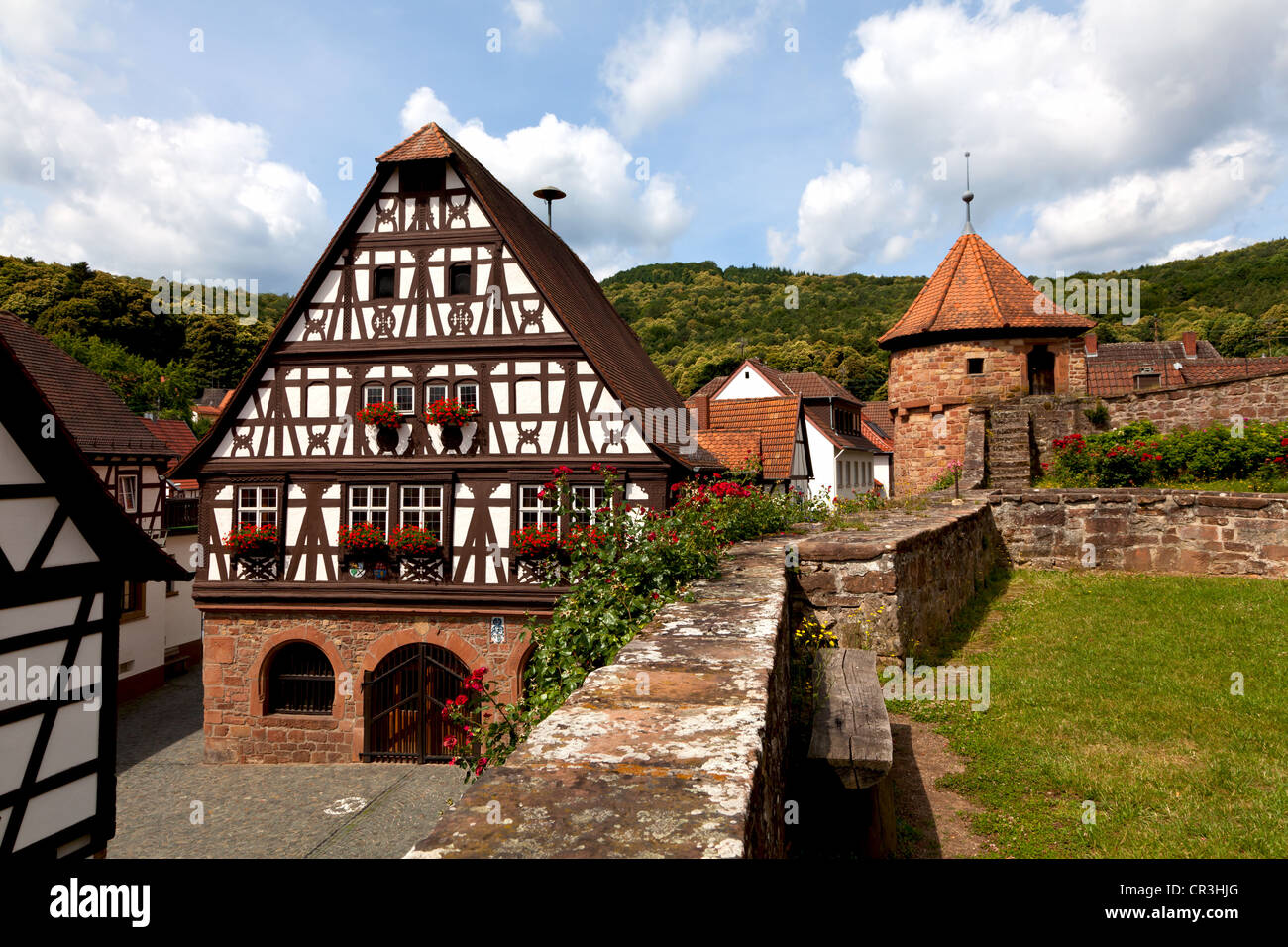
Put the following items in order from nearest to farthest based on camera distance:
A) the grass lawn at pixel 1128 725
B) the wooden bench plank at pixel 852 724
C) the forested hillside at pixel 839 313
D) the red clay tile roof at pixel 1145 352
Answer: the wooden bench plank at pixel 852 724 < the grass lawn at pixel 1128 725 < the red clay tile roof at pixel 1145 352 < the forested hillside at pixel 839 313

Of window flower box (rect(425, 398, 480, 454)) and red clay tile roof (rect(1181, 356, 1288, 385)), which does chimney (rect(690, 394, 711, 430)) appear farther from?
red clay tile roof (rect(1181, 356, 1288, 385))

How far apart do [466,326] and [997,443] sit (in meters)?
11.2

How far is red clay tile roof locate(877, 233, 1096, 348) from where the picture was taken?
63.0 feet

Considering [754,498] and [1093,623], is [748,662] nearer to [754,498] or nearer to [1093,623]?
[754,498]

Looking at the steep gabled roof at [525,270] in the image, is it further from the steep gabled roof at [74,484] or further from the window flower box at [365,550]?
the steep gabled roof at [74,484]

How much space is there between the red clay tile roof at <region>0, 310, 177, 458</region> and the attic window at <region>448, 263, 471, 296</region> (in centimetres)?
979

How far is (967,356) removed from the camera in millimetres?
19453

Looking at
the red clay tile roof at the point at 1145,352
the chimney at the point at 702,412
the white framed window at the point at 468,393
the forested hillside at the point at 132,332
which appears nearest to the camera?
the white framed window at the point at 468,393

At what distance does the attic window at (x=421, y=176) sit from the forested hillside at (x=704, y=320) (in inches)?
1246

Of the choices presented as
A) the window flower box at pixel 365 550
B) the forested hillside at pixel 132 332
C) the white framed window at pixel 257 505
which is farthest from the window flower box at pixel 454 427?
the forested hillside at pixel 132 332

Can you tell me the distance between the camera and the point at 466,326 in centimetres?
1449

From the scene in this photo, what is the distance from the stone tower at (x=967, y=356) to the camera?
19.2 meters
